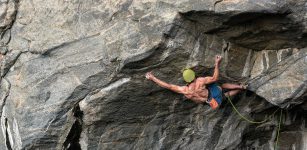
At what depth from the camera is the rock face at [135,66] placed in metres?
8.59

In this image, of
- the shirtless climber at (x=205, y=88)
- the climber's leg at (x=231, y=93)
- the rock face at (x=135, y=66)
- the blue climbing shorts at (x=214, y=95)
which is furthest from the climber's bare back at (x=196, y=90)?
the climber's leg at (x=231, y=93)

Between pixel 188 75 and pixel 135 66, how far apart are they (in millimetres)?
1058

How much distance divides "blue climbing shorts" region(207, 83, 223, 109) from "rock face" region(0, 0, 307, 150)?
0.87 ft

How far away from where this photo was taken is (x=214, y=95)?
9367 millimetres

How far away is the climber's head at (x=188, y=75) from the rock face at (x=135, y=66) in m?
0.19

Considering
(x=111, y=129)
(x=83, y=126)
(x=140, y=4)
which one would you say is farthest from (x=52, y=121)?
(x=140, y=4)

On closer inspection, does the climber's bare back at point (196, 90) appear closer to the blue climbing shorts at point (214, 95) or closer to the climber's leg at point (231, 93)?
the blue climbing shorts at point (214, 95)

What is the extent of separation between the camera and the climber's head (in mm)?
8863

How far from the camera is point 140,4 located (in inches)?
342

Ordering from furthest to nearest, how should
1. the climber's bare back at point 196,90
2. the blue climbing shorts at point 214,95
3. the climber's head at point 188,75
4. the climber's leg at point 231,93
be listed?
1. the climber's leg at point 231,93
2. the blue climbing shorts at point 214,95
3. the climber's bare back at point 196,90
4. the climber's head at point 188,75

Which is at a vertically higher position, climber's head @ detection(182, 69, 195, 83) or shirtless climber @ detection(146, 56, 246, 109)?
climber's head @ detection(182, 69, 195, 83)

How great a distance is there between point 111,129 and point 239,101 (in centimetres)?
289

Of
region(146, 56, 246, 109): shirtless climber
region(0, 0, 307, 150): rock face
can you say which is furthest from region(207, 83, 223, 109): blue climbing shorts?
region(0, 0, 307, 150): rock face

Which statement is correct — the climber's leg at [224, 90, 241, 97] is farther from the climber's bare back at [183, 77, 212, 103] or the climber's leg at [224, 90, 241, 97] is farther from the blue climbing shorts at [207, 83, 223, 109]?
the climber's bare back at [183, 77, 212, 103]
